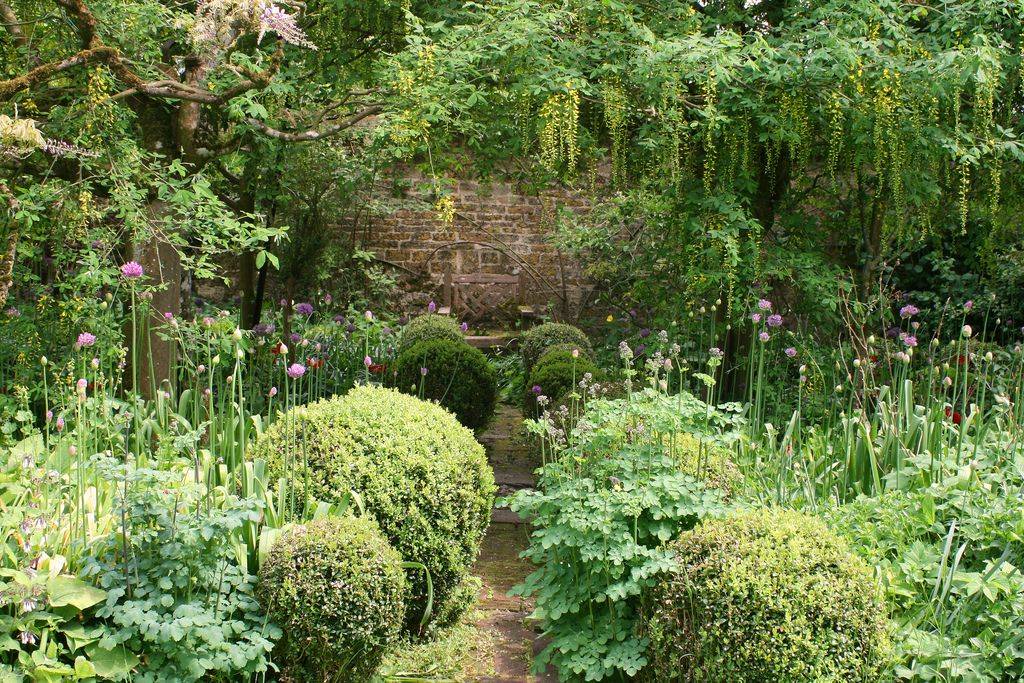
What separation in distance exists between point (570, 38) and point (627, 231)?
13.4 ft

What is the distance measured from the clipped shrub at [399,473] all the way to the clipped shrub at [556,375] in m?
1.65

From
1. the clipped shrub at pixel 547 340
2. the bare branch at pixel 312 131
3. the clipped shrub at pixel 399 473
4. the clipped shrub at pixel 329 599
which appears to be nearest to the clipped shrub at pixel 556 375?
the clipped shrub at pixel 547 340

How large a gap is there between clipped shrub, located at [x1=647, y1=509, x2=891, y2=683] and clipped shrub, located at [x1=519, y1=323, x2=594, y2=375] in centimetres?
405

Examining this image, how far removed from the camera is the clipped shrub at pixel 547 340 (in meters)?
6.88

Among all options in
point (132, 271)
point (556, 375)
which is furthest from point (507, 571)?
point (132, 271)

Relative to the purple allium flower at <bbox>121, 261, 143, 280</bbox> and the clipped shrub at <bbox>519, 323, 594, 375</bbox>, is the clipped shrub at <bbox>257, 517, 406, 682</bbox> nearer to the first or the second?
the purple allium flower at <bbox>121, 261, 143, 280</bbox>

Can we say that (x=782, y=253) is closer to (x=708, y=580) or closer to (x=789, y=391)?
(x=789, y=391)

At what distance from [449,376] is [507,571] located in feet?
6.53

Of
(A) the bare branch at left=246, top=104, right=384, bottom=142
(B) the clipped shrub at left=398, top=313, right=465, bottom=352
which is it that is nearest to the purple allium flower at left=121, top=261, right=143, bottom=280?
(A) the bare branch at left=246, top=104, right=384, bottom=142

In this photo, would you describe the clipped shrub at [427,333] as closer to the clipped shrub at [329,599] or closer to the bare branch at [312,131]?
the bare branch at [312,131]

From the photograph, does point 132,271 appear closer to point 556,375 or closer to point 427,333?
point 556,375

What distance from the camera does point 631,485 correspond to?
305cm

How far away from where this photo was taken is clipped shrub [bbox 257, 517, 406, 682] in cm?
268

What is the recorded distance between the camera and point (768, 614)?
8.41 feet
